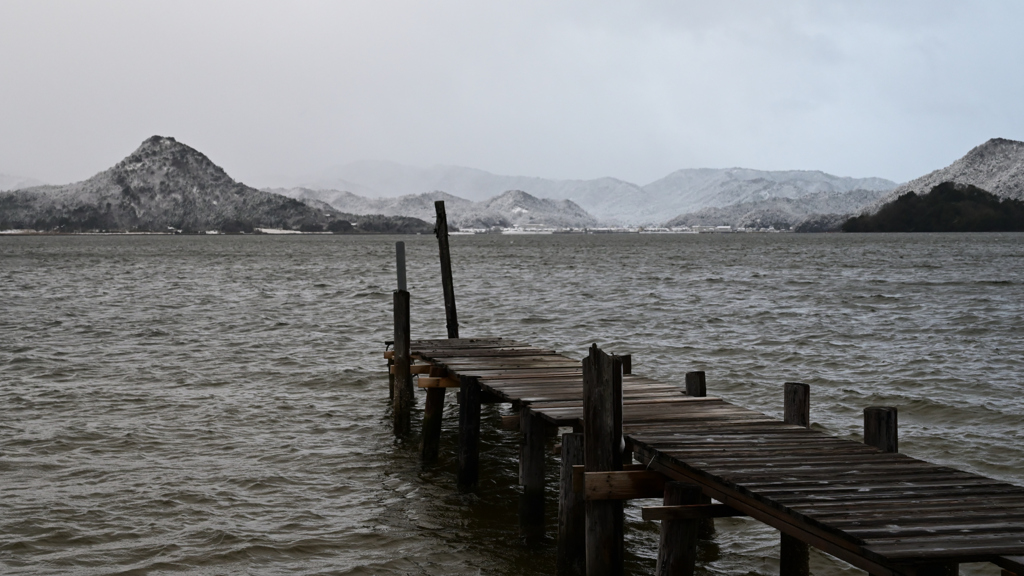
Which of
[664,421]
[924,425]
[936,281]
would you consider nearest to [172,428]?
[664,421]

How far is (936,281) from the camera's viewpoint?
176 feet

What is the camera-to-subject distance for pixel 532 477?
936 centimetres

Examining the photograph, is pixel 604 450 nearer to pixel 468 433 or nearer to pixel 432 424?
pixel 468 433

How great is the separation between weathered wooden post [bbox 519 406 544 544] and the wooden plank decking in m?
0.18

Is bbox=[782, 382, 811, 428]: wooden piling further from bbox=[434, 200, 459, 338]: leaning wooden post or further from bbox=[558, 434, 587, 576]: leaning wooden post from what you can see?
bbox=[434, 200, 459, 338]: leaning wooden post

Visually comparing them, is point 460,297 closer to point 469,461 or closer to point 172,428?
point 172,428

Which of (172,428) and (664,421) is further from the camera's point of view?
(172,428)

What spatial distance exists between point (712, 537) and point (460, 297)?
34.4 m

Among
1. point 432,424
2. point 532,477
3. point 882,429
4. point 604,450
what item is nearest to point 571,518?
point 604,450

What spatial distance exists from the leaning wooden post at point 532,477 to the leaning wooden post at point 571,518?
1.07 meters

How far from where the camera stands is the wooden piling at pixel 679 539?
6.96 meters

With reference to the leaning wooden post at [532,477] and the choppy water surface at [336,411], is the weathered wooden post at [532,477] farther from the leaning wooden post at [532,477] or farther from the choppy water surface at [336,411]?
the choppy water surface at [336,411]

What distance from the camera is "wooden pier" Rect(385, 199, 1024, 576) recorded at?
562 cm

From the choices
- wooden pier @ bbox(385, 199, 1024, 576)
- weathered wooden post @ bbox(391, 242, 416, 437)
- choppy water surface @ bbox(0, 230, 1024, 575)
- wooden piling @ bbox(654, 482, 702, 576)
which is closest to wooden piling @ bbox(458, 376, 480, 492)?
choppy water surface @ bbox(0, 230, 1024, 575)
